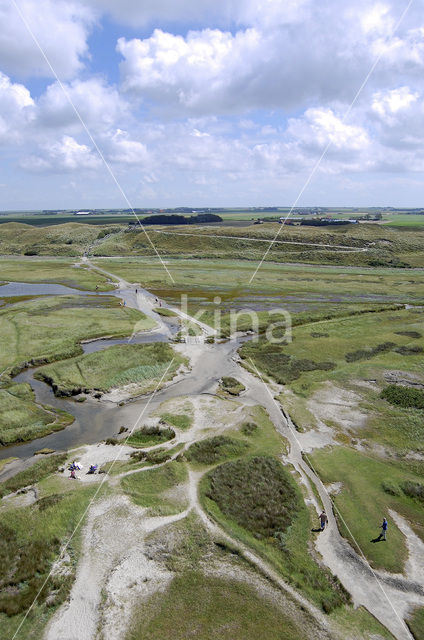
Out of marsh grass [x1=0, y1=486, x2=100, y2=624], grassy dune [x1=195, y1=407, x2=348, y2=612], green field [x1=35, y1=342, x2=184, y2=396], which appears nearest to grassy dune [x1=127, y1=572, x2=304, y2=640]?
grassy dune [x1=195, y1=407, x2=348, y2=612]

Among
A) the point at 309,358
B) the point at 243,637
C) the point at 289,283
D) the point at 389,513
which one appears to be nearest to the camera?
the point at 243,637

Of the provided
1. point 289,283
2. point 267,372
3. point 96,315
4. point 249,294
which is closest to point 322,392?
point 267,372

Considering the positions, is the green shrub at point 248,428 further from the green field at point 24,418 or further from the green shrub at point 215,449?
the green field at point 24,418

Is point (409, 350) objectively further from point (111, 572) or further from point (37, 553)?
point (37, 553)

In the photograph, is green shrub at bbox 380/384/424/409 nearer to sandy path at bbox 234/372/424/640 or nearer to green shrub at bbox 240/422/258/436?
green shrub at bbox 240/422/258/436

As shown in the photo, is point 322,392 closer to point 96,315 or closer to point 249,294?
point 96,315

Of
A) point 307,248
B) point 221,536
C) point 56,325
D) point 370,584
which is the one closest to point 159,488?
point 221,536
